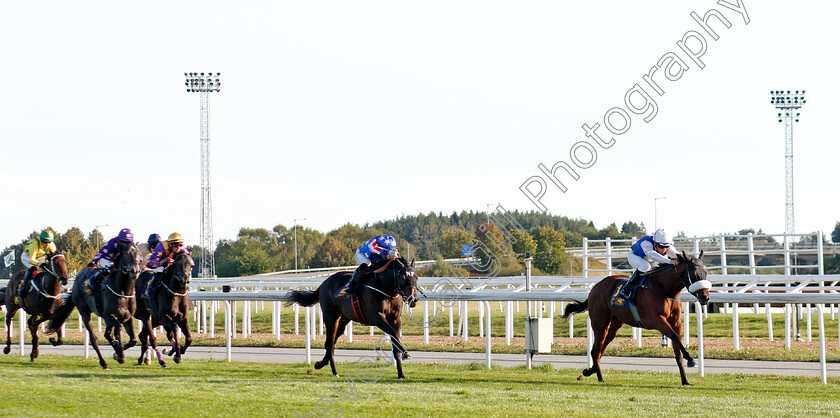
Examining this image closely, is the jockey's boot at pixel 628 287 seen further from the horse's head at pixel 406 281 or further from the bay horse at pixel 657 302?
the horse's head at pixel 406 281

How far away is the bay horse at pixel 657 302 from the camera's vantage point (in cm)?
916

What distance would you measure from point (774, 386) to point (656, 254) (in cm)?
169

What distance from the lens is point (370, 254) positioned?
34.6 feet

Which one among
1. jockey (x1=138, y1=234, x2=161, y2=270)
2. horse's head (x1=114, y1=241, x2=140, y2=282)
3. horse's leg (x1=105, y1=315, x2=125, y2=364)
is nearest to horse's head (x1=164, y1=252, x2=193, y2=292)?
horse's head (x1=114, y1=241, x2=140, y2=282)

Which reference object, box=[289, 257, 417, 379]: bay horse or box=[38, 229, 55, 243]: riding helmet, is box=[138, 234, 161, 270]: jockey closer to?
box=[38, 229, 55, 243]: riding helmet

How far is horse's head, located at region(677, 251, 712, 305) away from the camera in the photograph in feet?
29.8

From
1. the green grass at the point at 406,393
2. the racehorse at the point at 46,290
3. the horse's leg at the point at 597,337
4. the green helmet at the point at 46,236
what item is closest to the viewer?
the green grass at the point at 406,393

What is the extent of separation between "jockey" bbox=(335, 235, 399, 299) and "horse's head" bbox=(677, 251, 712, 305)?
3.05 meters

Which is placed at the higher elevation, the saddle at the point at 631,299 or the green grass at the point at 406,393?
the saddle at the point at 631,299

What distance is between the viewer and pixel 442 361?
41.7 feet

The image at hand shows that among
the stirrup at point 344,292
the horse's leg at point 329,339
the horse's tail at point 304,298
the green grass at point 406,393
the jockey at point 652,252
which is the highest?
the jockey at point 652,252

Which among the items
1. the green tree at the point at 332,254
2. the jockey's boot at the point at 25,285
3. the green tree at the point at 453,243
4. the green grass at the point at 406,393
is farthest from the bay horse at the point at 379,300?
the green tree at the point at 332,254

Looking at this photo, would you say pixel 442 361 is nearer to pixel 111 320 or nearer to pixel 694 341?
pixel 111 320

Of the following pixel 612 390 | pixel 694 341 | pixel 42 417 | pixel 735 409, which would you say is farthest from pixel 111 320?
pixel 694 341
